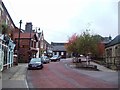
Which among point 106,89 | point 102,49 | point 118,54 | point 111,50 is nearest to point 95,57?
point 102,49

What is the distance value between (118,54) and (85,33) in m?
8.13

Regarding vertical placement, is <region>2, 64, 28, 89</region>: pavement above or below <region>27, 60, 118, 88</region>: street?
above

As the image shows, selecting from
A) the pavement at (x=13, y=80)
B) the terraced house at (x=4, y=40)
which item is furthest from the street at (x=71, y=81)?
the terraced house at (x=4, y=40)

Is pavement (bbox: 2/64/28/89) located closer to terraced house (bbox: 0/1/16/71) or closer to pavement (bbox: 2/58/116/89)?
pavement (bbox: 2/58/116/89)

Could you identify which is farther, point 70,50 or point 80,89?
point 70,50

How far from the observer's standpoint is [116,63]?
128ft

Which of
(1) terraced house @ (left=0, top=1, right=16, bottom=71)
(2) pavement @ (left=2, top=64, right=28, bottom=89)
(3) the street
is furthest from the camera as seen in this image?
(1) terraced house @ (left=0, top=1, right=16, bottom=71)

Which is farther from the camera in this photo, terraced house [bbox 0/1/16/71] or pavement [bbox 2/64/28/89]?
terraced house [bbox 0/1/16/71]

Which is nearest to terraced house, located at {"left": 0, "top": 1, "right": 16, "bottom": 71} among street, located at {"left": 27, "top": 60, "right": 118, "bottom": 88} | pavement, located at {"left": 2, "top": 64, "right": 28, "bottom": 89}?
pavement, located at {"left": 2, "top": 64, "right": 28, "bottom": 89}

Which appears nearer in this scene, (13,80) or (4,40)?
(13,80)

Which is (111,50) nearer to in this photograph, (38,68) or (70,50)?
(38,68)

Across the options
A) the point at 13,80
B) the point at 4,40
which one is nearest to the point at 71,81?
the point at 13,80

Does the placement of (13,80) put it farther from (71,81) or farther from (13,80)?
→ (71,81)

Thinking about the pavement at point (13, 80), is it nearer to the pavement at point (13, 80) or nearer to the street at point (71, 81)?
the pavement at point (13, 80)
